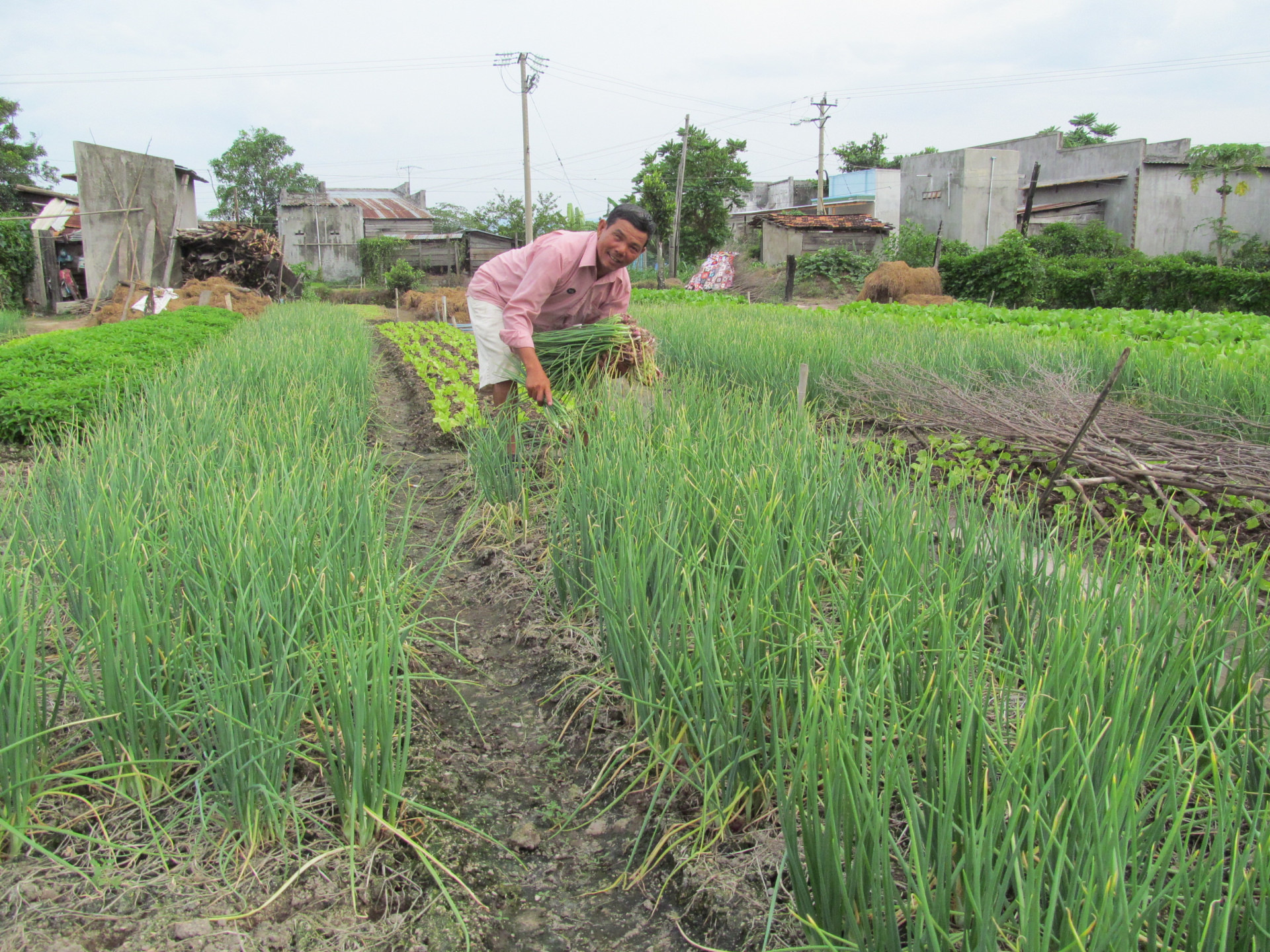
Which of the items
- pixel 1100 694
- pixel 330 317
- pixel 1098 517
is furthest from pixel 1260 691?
pixel 330 317

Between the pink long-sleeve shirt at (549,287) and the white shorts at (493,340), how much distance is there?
4 cm

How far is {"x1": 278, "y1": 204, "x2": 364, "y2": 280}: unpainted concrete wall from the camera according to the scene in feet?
85.0

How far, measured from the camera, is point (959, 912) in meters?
0.97

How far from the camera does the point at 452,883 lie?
54.9 inches

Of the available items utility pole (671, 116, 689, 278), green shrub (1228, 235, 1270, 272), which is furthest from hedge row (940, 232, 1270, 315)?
utility pole (671, 116, 689, 278)

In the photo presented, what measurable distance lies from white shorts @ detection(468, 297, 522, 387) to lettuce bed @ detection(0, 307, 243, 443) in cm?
160

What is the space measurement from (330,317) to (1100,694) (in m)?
10.3

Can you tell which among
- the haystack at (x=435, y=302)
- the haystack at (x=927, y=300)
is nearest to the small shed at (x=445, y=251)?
the haystack at (x=435, y=302)

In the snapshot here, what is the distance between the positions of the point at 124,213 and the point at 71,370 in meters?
10.5

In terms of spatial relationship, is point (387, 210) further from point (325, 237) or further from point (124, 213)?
point (124, 213)

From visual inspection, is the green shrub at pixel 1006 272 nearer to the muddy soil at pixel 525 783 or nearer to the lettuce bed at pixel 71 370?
the lettuce bed at pixel 71 370

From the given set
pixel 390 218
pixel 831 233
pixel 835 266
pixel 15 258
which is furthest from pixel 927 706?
pixel 390 218

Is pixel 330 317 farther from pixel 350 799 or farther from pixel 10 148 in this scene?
pixel 10 148

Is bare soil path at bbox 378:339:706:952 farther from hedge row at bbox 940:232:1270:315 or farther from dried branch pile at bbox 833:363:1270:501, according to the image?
hedge row at bbox 940:232:1270:315
